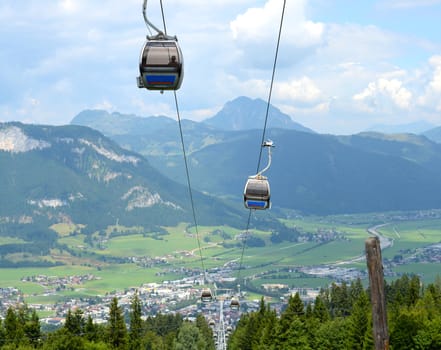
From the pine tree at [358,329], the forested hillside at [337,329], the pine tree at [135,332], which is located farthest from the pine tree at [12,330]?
the pine tree at [358,329]

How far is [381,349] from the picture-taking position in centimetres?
1269

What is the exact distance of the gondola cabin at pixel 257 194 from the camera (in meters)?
24.5

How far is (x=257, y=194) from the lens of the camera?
24594 mm

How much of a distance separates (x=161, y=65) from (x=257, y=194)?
40.5 ft

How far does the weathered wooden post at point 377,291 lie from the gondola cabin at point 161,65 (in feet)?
15.7

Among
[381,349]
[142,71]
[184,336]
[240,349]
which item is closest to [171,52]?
[142,71]

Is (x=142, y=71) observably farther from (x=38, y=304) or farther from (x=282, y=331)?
(x=38, y=304)

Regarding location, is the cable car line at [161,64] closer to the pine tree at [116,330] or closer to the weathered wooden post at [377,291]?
the weathered wooden post at [377,291]

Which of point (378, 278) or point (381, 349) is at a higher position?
point (378, 278)

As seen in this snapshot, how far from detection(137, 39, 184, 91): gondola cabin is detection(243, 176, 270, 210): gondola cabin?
11859 millimetres

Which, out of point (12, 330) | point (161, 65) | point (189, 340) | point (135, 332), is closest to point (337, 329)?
point (135, 332)

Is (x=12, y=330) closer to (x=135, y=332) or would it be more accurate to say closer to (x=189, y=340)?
(x=135, y=332)

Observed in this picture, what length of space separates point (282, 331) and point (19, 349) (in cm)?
2243

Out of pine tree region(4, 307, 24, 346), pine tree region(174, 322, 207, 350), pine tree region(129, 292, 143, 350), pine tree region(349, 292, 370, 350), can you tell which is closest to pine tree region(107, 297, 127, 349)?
pine tree region(129, 292, 143, 350)
